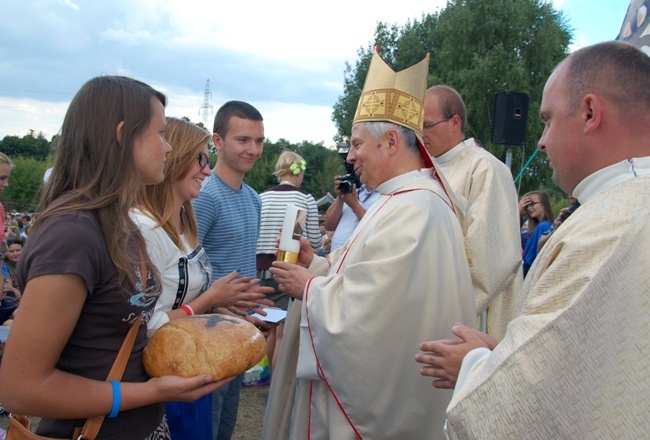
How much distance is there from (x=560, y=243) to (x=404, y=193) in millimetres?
1186

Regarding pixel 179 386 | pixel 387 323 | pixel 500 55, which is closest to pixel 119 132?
pixel 179 386

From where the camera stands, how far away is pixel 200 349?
1.67 metres

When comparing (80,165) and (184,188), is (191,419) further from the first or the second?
(80,165)

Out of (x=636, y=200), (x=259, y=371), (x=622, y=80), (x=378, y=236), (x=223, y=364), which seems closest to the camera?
(x=636, y=200)

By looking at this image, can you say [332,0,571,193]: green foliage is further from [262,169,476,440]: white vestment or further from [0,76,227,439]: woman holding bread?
[0,76,227,439]: woman holding bread

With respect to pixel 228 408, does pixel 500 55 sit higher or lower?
higher

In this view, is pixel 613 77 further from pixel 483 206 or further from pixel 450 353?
pixel 483 206

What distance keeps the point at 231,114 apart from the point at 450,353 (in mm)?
2529

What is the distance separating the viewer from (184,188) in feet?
8.48

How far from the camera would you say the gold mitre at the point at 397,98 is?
9.21 ft

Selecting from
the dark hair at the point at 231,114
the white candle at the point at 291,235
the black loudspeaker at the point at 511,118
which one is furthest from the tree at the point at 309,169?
the white candle at the point at 291,235

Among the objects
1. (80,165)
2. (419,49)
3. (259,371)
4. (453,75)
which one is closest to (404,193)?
(80,165)

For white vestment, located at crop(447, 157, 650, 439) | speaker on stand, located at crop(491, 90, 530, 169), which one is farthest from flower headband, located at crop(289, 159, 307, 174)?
speaker on stand, located at crop(491, 90, 530, 169)

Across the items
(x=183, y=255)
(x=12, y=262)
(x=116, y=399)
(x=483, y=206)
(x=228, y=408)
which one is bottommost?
(x=228, y=408)
